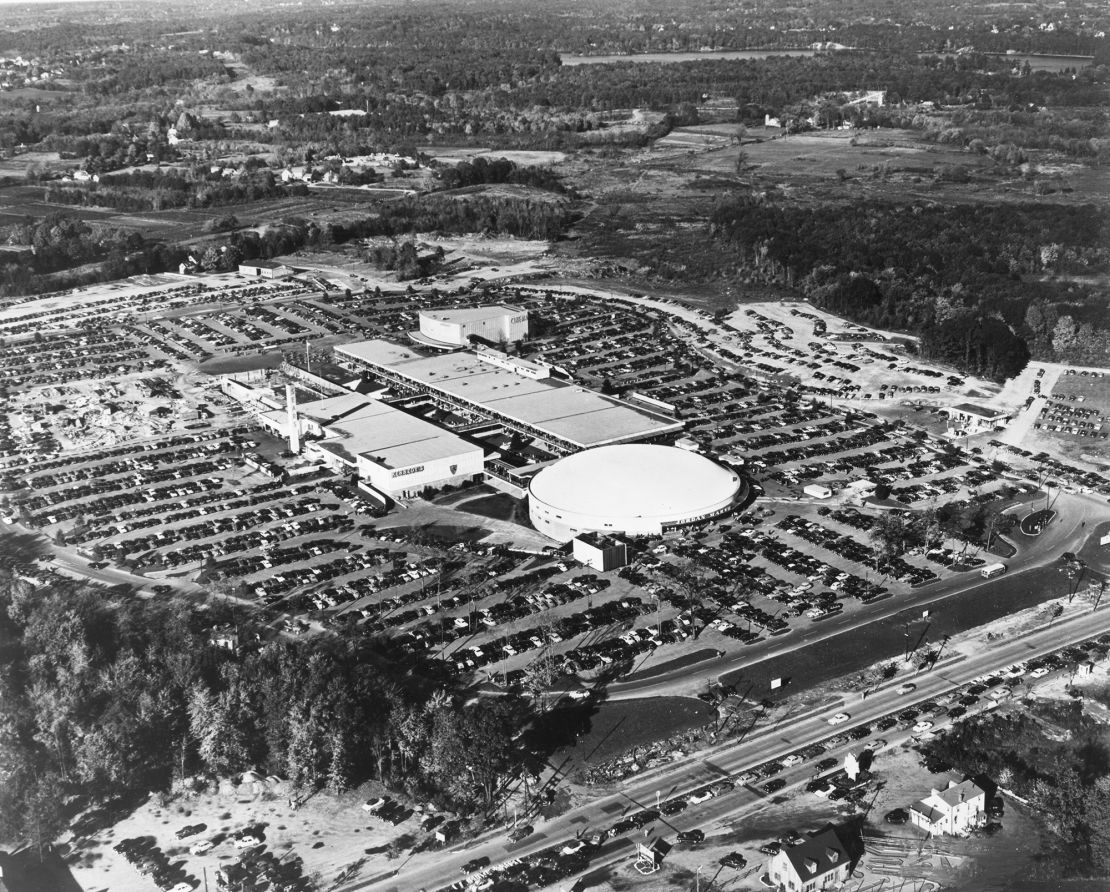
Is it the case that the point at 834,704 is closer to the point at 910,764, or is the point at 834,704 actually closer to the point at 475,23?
the point at 910,764

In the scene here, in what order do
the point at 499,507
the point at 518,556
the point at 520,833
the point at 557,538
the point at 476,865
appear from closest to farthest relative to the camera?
the point at 476,865 → the point at 520,833 → the point at 518,556 → the point at 557,538 → the point at 499,507

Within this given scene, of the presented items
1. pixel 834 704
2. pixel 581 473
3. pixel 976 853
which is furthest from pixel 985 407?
pixel 976 853

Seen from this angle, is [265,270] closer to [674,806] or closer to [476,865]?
[674,806]

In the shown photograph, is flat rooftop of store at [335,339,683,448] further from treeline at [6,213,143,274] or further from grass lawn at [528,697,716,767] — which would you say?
treeline at [6,213,143,274]

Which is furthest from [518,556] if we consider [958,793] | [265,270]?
[265,270]

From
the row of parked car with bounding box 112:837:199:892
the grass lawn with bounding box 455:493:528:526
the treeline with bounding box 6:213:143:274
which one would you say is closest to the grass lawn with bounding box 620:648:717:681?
the grass lawn with bounding box 455:493:528:526
